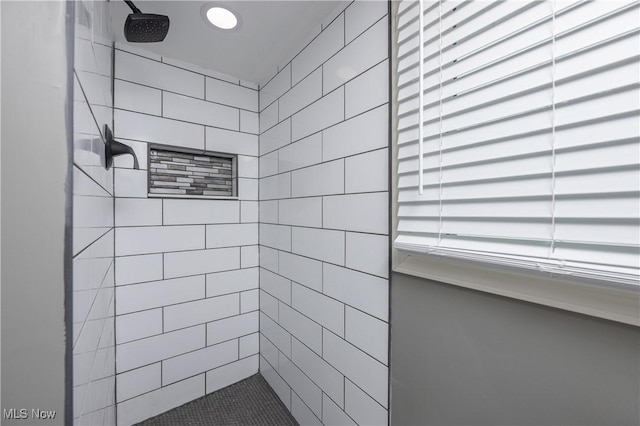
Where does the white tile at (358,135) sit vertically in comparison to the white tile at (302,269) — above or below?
above

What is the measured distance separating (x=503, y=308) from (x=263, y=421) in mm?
1265

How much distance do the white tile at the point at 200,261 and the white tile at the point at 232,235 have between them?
4 centimetres

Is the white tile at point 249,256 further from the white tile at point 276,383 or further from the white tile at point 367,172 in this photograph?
the white tile at point 367,172

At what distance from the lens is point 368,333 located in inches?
34.1

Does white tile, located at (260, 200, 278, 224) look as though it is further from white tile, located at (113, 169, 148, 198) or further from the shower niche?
white tile, located at (113, 169, 148, 198)

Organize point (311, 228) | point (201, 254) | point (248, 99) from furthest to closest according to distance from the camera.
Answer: point (248, 99), point (201, 254), point (311, 228)

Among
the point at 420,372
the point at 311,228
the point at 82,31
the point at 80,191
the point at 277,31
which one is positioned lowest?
the point at 420,372

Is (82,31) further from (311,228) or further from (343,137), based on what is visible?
(311,228)

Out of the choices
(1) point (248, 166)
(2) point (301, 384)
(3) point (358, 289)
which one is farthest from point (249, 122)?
(2) point (301, 384)

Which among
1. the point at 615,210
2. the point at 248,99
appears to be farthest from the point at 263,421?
the point at 248,99

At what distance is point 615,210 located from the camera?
41cm

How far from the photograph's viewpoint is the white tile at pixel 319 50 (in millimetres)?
978

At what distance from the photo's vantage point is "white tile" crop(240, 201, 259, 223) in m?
1.52

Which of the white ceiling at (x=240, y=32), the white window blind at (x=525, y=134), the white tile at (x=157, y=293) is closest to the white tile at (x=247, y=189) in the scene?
the white tile at (x=157, y=293)
